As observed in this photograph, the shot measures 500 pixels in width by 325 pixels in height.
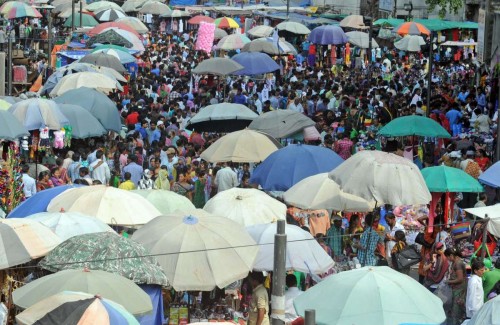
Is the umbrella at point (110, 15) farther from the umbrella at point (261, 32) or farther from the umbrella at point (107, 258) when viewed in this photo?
the umbrella at point (107, 258)

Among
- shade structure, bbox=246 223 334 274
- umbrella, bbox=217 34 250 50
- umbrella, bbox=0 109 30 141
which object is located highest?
umbrella, bbox=217 34 250 50

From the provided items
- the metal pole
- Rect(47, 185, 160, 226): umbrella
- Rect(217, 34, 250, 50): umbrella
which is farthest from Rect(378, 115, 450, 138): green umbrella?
Rect(217, 34, 250, 50): umbrella

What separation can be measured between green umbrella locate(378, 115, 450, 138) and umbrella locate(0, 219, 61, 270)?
998 cm

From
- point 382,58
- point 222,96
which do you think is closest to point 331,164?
point 222,96

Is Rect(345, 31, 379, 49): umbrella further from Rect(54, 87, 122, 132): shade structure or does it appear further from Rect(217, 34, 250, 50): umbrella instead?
Rect(54, 87, 122, 132): shade structure

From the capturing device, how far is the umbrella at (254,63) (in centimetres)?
3288

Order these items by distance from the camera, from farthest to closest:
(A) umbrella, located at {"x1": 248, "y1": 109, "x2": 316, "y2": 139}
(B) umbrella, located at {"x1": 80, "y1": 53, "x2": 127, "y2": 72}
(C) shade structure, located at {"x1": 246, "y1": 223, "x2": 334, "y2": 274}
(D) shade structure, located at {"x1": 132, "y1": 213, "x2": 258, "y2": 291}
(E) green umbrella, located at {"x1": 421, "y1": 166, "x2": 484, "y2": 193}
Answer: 1. (B) umbrella, located at {"x1": 80, "y1": 53, "x2": 127, "y2": 72}
2. (A) umbrella, located at {"x1": 248, "y1": 109, "x2": 316, "y2": 139}
3. (E) green umbrella, located at {"x1": 421, "y1": 166, "x2": 484, "y2": 193}
4. (C) shade structure, located at {"x1": 246, "y1": 223, "x2": 334, "y2": 274}
5. (D) shade structure, located at {"x1": 132, "y1": 213, "x2": 258, "y2": 291}

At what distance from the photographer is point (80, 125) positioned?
22.2m

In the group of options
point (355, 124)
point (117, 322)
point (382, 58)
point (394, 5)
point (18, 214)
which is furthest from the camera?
point (394, 5)

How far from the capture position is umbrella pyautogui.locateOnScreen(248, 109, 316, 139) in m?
22.0

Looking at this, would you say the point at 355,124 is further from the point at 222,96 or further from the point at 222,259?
the point at 222,259

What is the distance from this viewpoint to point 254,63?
33.1m

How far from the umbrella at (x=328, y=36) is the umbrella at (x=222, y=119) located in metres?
16.9

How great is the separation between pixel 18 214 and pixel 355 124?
1236 cm
